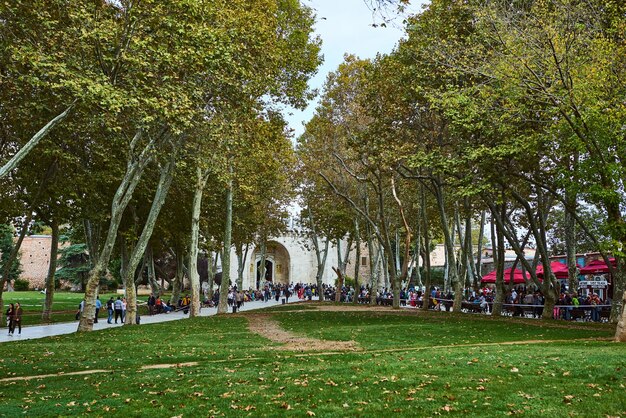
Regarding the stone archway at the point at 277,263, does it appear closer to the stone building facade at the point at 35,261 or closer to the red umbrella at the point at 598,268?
the stone building facade at the point at 35,261

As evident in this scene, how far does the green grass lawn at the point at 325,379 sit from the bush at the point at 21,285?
53.2 meters

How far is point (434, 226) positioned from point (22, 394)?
34424 mm

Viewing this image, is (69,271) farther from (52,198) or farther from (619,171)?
(619,171)

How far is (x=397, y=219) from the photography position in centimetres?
4366

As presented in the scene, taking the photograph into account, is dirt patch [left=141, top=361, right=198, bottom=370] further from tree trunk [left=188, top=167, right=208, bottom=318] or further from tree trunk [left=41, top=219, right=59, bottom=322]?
tree trunk [left=41, top=219, right=59, bottom=322]

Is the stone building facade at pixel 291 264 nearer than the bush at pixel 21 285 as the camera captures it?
No

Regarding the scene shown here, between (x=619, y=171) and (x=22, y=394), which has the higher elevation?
(x=619, y=171)

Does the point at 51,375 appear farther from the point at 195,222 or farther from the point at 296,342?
the point at 195,222

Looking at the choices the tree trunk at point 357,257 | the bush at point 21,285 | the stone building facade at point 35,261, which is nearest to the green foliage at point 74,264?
the bush at point 21,285

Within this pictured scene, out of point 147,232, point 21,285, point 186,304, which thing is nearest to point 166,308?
point 186,304

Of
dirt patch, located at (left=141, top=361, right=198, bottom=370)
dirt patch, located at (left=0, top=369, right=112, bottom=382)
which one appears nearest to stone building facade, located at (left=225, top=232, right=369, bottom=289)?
dirt patch, located at (left=141, top=361, right=198, bottom=370)

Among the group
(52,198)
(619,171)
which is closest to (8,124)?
(52,198)

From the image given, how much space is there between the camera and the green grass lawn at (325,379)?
7.74 metres

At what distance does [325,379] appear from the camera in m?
9.64
